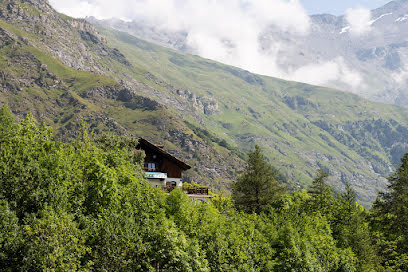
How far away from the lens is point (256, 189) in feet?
237

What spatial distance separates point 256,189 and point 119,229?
41.2m

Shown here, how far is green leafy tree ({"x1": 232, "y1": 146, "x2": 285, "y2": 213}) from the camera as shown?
2795 inches

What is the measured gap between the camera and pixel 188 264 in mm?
35969

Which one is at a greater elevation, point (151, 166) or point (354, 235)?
point (151, 166)

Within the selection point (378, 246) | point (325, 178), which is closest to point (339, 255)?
point (378, 246)

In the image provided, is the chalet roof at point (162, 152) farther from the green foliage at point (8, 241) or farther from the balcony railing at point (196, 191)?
the green foliage at point (8, 241)

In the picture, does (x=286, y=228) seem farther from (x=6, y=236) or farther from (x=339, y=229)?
(x=6, y=236)

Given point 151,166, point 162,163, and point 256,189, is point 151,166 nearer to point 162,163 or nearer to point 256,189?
point 162,163

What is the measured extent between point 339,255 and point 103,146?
39170mm

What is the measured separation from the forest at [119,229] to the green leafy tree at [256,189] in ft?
29.8

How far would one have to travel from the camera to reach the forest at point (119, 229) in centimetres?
3047

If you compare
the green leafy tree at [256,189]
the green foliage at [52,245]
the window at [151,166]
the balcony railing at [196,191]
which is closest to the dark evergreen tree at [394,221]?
the green leafy tree at [256,189]

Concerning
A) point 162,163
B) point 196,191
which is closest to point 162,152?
point 162,163

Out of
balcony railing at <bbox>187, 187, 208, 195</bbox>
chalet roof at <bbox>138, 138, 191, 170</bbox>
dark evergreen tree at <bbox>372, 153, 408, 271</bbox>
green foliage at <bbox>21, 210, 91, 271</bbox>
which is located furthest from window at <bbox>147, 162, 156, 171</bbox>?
green foliage at <bbox>21, 210, 91, 271</bbox>
